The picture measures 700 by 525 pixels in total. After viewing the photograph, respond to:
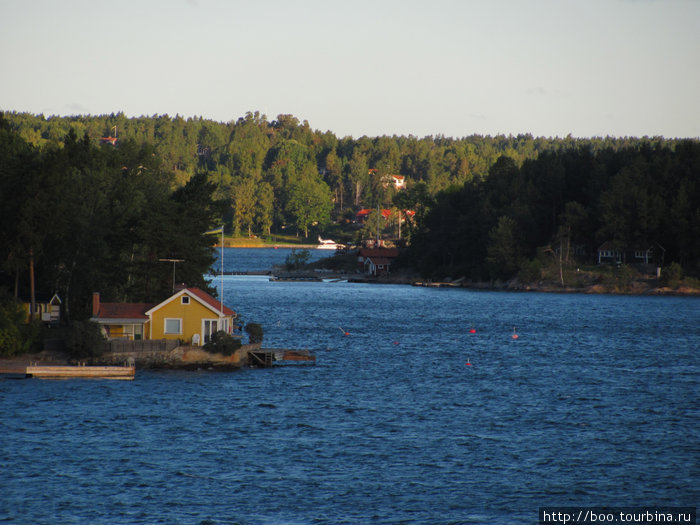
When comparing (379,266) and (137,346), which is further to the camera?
(379,266)

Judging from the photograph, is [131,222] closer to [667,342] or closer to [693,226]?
[667,342]

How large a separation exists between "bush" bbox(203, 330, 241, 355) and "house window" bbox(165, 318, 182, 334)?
2.23m

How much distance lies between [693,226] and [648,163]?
18.6 metres

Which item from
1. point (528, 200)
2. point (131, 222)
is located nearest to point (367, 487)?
point (131, 222)

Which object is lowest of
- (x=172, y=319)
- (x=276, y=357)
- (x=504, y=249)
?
(x=276, y=357)

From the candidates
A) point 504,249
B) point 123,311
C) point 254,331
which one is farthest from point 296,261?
point 123,311

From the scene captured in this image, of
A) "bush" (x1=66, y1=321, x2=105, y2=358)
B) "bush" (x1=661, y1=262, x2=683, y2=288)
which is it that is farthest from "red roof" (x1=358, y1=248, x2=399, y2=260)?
"bush" (x1=66, y1=321, x2=105, y2=358)

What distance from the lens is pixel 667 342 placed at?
86.4 meters

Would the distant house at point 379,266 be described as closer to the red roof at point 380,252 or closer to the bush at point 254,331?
the red roof at point 380,252

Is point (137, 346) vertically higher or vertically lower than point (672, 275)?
lower

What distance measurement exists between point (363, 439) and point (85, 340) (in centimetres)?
2401

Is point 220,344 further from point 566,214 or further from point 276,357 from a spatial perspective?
point 566,214

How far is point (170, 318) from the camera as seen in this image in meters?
60.3

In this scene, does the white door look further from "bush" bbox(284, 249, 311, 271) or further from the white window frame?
"bush" bbox(284, 249, 311, 271)
